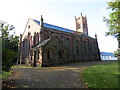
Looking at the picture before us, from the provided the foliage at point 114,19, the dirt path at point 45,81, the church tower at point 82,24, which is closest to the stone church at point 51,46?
the church tower at point 82,24

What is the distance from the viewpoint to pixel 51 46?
2347 cm

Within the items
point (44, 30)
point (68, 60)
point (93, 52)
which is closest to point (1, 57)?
point (44, 30)

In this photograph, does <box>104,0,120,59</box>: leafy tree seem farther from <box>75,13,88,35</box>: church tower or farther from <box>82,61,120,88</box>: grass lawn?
<box>75,13,88,35</box>: church tower

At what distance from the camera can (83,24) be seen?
5047 centimetres

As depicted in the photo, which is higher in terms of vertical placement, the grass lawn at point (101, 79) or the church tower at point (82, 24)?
the church tower at point (82, 24)

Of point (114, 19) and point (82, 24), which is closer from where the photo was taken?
point (114, 19)

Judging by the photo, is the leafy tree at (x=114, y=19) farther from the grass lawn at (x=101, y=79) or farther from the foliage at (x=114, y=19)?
the grass lawn at (x=101, y=79)

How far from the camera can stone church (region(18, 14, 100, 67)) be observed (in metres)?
22.9

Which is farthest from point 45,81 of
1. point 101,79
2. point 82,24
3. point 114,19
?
point 82,24

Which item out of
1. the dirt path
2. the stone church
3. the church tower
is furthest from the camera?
the church tower

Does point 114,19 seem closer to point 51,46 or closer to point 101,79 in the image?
point 101,79

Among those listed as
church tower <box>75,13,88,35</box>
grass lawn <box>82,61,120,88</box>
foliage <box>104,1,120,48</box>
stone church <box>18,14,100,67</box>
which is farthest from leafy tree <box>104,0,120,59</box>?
church tower <box>75,13,88,35</box>

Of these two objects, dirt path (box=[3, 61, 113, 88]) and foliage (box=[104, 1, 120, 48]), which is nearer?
dirt path (box=[3, 61, 113, 88])

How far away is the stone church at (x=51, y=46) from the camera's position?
2286 cm
